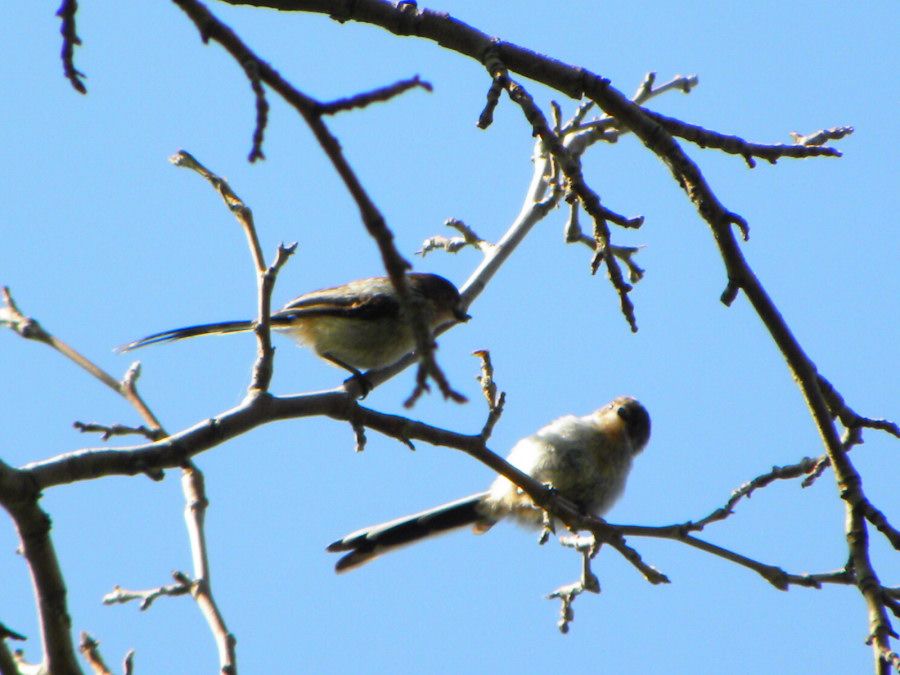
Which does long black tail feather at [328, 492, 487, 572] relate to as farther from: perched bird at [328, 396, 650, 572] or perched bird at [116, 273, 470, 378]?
perched bird at [116, 273, 470, 378]

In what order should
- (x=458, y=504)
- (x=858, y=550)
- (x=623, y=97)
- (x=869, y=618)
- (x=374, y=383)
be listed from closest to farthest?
(x=869, y=618)
(x=858, y=550)
(x=623, y=97)
(x=374, y=383)
(x=458, y=504)

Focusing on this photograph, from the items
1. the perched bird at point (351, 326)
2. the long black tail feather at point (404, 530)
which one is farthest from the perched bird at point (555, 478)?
the perched bird at point (351, 326)

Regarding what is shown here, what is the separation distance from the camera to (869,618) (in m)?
2.83

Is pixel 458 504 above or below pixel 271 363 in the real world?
above

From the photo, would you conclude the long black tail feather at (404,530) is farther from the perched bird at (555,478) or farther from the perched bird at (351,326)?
the perched bird at (351,326)

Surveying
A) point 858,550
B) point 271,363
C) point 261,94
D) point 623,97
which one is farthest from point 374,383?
point 261,94

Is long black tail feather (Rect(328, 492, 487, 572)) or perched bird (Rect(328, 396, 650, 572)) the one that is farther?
perched bird (Rect(328, 396, 650, 572))

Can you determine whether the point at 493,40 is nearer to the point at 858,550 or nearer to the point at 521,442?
the point at 858,550

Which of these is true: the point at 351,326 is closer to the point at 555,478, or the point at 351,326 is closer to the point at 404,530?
the point at 404,530

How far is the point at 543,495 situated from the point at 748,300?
1206 mm

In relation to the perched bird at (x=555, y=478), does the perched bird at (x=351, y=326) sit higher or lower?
higher

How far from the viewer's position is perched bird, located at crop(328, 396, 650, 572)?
19.4ft

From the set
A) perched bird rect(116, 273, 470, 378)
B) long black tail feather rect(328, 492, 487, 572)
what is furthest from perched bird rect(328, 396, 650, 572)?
perched bird rect(116, 273, 470, 378)

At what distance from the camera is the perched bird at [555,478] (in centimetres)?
593
